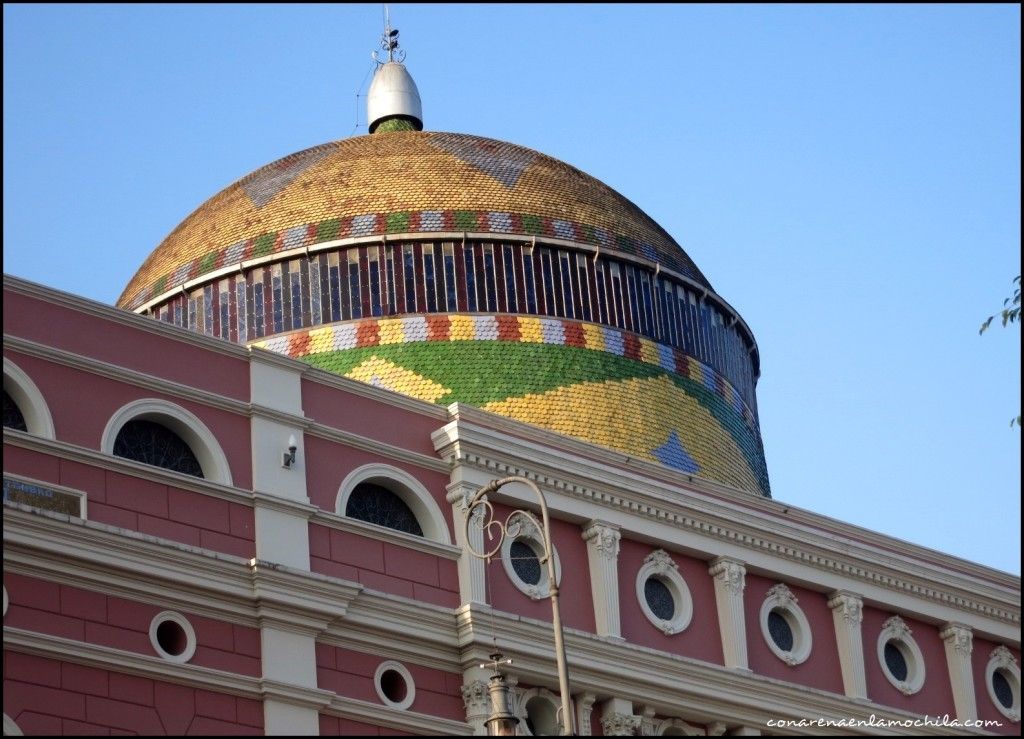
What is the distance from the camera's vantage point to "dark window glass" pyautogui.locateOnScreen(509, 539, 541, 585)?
24.5 m

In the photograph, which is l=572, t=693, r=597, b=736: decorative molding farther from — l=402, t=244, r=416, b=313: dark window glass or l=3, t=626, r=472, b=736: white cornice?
l=402, t=244, r=416, b=313: dark window glass

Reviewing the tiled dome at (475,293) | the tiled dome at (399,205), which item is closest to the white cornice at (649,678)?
the tiled dome at (475,293)

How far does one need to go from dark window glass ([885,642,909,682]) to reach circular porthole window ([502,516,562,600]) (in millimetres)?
5758

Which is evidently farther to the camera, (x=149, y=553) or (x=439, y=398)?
(x=439, y=398)

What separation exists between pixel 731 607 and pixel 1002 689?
5589mm

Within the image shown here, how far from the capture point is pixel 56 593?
20344 mm

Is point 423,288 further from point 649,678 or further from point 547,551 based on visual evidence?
point 547,551

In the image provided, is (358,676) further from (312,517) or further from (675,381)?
(675,381)

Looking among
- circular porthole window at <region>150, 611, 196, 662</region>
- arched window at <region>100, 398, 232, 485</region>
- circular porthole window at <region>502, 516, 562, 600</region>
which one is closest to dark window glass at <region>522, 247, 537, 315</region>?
circular porthole window at <region>502, 516, 562, 600</region>

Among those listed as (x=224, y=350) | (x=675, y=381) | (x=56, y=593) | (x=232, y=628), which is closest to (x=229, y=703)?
(x=232, y=628)

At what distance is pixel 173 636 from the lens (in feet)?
69.5

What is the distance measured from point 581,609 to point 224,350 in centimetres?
521

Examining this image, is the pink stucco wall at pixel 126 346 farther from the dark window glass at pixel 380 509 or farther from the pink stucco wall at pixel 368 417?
the dark window glass at pixel 380 509

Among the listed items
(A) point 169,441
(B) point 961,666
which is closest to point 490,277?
(B) point 961,666
